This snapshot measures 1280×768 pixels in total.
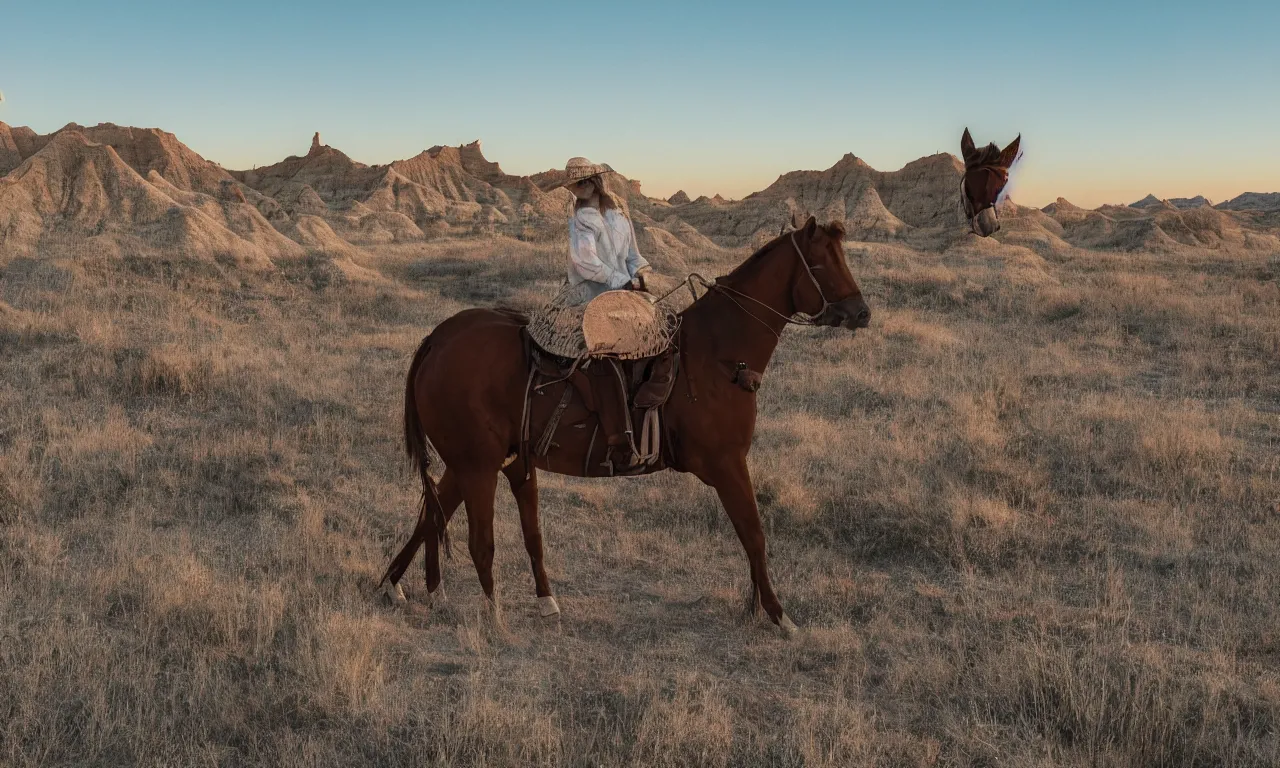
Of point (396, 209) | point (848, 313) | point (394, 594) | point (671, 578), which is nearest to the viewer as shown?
point (848, 313)

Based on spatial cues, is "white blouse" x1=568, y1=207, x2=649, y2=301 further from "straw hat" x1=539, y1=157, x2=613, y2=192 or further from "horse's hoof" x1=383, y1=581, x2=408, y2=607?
"horse's hoof" x1=383, y1=581, x2=408, y2=607

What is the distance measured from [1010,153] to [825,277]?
1.13 m

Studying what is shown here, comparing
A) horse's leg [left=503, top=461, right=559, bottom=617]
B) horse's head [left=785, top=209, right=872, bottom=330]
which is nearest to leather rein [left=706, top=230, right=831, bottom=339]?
horse's head [left=785, top=209, right=872, bottom=330]

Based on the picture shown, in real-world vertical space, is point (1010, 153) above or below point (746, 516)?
above

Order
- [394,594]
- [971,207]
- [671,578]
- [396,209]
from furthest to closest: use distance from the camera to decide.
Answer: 1. [396,209]
2. [671,578]
3. [394,594]
4. [971,207]

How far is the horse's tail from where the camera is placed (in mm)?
5289

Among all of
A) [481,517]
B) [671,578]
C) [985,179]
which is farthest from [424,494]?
[985,179]

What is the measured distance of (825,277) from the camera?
476 centimetres

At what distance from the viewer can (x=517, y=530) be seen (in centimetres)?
651

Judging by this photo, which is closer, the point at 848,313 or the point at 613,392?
the point at 848,313

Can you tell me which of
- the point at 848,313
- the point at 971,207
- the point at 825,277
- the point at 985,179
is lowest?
the point at 848,313

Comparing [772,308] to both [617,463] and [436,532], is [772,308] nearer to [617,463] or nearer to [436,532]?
[617,463]

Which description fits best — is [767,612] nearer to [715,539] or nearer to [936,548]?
[715,539]

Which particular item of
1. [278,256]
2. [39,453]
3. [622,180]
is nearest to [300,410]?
[39,453]
